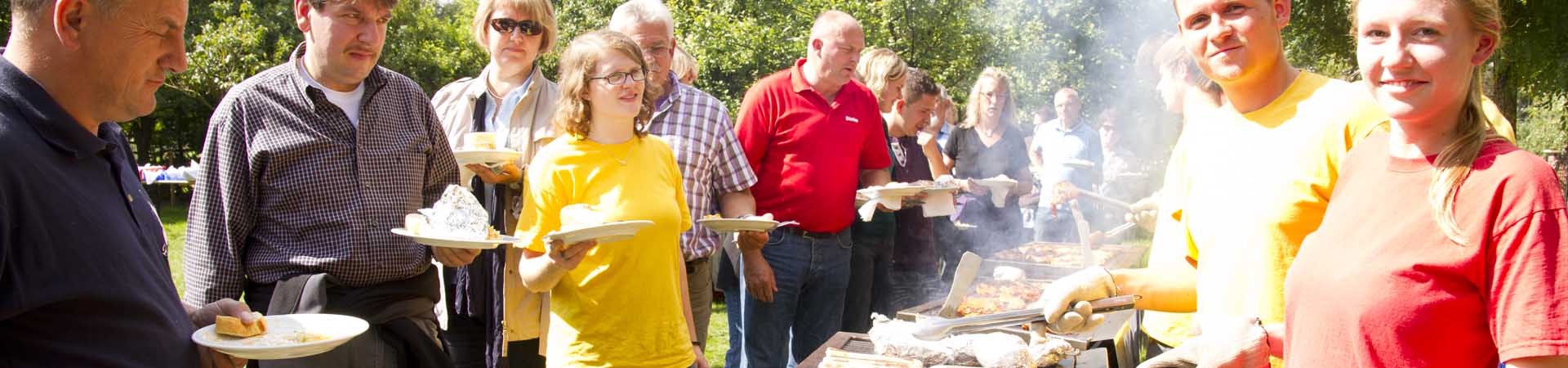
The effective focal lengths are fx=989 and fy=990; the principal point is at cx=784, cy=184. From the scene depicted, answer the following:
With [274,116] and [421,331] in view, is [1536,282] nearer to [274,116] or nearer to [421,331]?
[421,331]

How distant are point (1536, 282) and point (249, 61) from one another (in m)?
18.4

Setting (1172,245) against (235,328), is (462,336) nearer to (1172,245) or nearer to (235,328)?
(235,328)

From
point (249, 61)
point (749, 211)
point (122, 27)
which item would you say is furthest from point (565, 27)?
point (122, 27)

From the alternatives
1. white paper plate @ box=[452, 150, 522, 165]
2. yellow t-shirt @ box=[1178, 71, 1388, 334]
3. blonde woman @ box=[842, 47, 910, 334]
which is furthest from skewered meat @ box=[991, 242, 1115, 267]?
white paper plate @ box=[452, 150, 522, 165]

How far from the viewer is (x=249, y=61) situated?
1662 cm

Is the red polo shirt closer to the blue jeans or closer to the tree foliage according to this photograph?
the blue jeans

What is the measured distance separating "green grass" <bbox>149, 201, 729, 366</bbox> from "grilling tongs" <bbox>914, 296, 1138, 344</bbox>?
5.70 feet

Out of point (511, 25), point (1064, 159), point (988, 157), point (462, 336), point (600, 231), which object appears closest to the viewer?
point (600, 231)

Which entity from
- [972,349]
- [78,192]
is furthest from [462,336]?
[78,192]

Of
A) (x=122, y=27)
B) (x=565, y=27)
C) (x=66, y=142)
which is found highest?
(x=565, y=27)

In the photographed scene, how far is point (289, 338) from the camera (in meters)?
2.12

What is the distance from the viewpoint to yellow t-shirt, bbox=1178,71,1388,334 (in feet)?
6.69

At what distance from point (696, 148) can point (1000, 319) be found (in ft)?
5.99

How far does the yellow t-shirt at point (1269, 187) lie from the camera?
2.04 m
